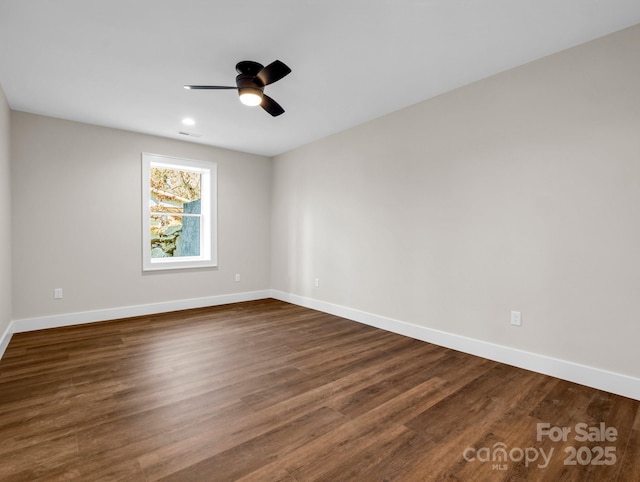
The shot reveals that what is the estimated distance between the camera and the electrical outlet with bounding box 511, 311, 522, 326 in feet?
9.07

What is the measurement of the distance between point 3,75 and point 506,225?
4785mm

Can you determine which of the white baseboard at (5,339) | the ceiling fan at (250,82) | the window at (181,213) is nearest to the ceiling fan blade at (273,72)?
the ceiling fan at (250,82)

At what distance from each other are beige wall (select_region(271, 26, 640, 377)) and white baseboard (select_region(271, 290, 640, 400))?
0.19 feet

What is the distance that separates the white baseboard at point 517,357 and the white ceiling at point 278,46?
98.6 inches

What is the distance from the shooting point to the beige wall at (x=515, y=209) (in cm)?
229

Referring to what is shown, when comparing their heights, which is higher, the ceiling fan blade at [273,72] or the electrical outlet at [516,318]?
the ceiling fan blade at [273,72]

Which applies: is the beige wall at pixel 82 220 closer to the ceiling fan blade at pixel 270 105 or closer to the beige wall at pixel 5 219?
the beige wall at pixel 5 219

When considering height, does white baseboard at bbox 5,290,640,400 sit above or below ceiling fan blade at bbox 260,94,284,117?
below

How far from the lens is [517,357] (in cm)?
276

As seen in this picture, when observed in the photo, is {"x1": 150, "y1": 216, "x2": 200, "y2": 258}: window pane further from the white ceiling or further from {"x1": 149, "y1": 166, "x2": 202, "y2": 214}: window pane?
the white ceiling

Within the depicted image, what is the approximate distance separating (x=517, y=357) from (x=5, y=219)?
17.3 ft

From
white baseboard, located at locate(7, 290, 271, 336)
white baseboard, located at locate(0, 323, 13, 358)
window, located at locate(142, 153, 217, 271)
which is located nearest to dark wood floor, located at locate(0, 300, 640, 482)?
white baseboard, located at locate(0, 323, 13, 358)

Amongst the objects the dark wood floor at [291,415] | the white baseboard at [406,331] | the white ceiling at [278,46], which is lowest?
the dark wood floor at [291,415]

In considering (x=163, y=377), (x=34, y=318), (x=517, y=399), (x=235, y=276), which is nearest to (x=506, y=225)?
(x=517, y=399)
